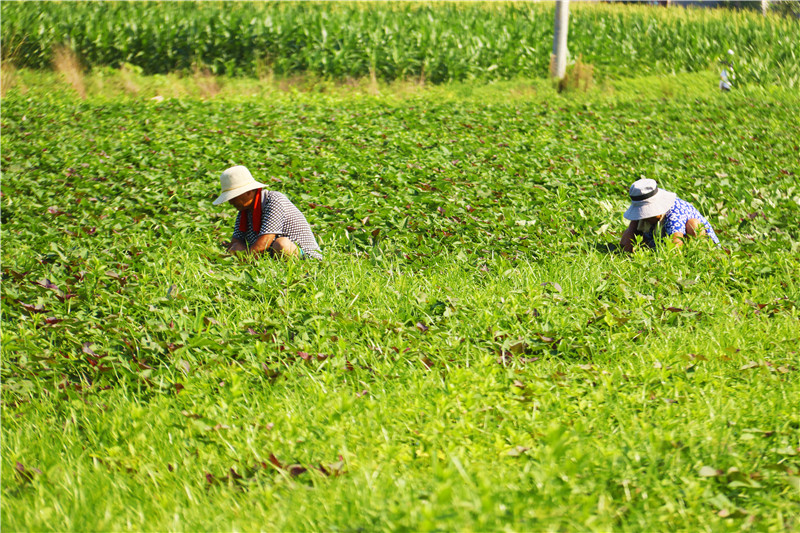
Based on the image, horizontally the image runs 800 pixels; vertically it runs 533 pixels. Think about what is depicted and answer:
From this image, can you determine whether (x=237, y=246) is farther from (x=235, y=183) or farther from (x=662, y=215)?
(x=662, y=215)

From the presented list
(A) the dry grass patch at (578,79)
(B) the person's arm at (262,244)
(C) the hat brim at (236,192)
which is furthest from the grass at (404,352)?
(A) the dry grass patch at (578,79)

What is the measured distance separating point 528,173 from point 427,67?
11449 mm

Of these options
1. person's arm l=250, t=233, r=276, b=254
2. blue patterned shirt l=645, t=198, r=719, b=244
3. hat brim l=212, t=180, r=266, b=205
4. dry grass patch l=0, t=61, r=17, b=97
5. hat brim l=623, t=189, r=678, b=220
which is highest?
dry grass patch l=0, t=61, r=17, b=97

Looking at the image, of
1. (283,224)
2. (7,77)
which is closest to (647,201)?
(283,224)

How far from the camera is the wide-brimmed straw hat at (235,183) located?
627 cm

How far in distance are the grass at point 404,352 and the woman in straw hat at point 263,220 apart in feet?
0.97

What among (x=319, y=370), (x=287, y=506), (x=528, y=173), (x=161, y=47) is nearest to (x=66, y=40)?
(x=161, y=47)

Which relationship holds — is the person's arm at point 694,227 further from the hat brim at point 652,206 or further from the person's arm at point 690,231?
the hat brim at point 652,206

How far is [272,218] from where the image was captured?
6.30m

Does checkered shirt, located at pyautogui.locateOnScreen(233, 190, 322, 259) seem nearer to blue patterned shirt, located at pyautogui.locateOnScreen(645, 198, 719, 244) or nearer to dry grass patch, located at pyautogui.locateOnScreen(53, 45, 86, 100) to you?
blue patterned shirt, located at pyautogui.locateOnScreen(645, 198, 719, 244)

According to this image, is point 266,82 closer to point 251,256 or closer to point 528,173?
point 528,173

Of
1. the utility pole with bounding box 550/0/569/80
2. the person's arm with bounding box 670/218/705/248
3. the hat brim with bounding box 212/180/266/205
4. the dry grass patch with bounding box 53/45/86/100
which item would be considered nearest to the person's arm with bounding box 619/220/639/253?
the person's arm with bounding box 670/218/705/248

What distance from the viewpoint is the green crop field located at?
3049 mm

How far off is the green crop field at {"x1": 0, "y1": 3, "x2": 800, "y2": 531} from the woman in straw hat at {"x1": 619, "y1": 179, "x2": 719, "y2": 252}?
275mm
